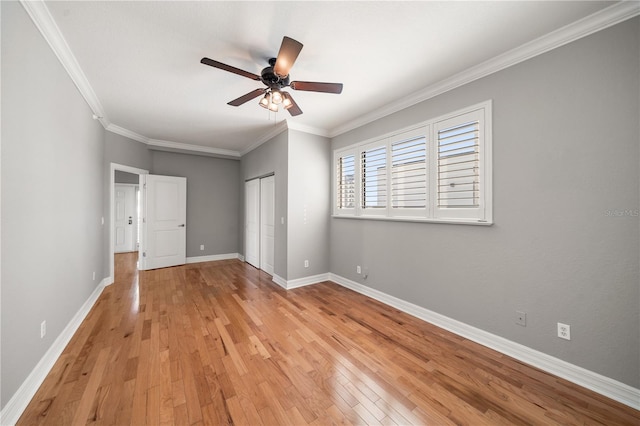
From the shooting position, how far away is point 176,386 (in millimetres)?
1761

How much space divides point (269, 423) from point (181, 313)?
2.09 metres

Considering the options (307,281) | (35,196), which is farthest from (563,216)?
(35,196)

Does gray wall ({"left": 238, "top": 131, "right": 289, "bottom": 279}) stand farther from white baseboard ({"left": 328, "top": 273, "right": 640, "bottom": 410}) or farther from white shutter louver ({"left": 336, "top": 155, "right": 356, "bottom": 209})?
white baseboard ({"left": 328, "top": 273, "right": 640, "bottom": 410})

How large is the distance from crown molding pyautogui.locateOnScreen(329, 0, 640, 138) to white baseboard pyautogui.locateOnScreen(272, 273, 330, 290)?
295cm

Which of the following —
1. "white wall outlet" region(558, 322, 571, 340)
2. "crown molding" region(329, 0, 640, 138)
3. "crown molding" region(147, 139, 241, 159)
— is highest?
"crown molding" region(147, 139, 241, 159)

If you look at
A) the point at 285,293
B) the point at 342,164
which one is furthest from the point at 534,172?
the point at 285,293

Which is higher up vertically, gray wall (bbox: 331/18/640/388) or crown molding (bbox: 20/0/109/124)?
crown molding (bbox: 20/0/109/124)

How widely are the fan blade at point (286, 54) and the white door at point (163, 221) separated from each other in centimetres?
455

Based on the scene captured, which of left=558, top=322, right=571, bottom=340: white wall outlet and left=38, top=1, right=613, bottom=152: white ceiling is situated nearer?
left=38, top=1, right=613, bottom=152: white ceiling

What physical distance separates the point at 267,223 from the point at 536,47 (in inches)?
172

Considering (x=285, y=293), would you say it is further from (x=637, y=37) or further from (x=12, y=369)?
(x=637, y=37)

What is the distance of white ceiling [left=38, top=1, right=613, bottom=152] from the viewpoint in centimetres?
169

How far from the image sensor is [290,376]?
73.8 inches

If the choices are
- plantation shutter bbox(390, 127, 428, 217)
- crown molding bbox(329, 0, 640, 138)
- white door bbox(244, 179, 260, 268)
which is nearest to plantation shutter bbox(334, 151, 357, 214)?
plantation shutter bbox(390, 127, 428, 217)
